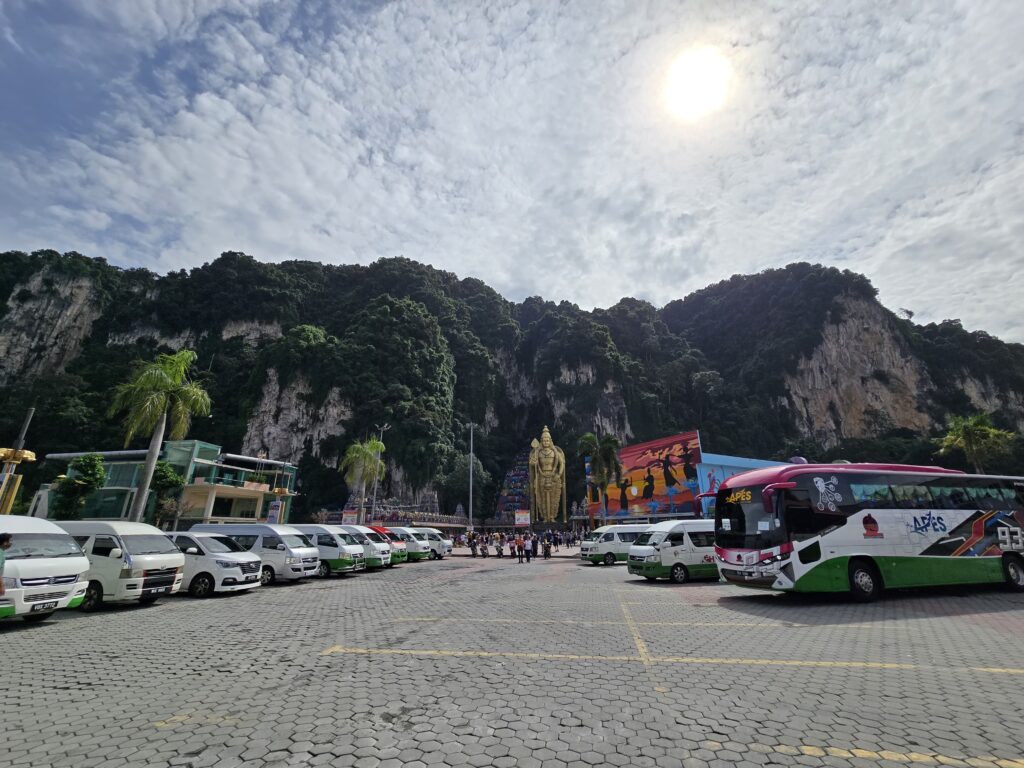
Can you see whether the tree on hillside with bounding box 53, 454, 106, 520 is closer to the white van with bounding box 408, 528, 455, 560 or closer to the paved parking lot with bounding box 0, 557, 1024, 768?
the white van with bounding box 408, 528, 455, 560

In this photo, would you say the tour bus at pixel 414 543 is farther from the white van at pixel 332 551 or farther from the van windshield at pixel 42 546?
the van windshield at pixel 42 546

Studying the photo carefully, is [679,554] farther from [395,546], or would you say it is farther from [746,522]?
[395,546]

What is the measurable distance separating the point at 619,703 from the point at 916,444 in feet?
281

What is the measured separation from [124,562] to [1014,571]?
21.1 metres

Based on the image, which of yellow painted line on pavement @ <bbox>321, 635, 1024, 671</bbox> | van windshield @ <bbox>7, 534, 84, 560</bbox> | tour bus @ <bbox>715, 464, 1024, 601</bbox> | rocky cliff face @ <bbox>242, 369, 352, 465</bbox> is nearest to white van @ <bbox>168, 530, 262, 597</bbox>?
van windshield @ <bbox>7, 534, 84, 560</bbox>

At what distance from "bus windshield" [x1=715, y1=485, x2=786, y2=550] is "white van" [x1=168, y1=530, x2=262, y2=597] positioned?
1220 cm

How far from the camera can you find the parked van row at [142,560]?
28.1ft

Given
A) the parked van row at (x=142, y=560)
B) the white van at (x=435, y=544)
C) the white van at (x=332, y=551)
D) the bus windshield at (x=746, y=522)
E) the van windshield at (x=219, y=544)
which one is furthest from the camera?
the white van at (x=435, y=544)

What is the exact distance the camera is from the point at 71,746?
362cm

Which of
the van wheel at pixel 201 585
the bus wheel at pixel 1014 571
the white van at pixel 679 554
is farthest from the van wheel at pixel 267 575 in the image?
the bus wheel at pixel 1014 571

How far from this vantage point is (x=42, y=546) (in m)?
9.09

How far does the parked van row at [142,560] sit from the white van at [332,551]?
1.4 inches

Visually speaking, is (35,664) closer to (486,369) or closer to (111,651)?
(111,651)

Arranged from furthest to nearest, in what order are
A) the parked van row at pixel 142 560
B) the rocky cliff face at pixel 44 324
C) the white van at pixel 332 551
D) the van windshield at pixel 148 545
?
the rocky cliff face at pixel 44 324, the white van at pixel 332 551, the van windshield at pixel 148 545, the parked van row at pixel 142 560
